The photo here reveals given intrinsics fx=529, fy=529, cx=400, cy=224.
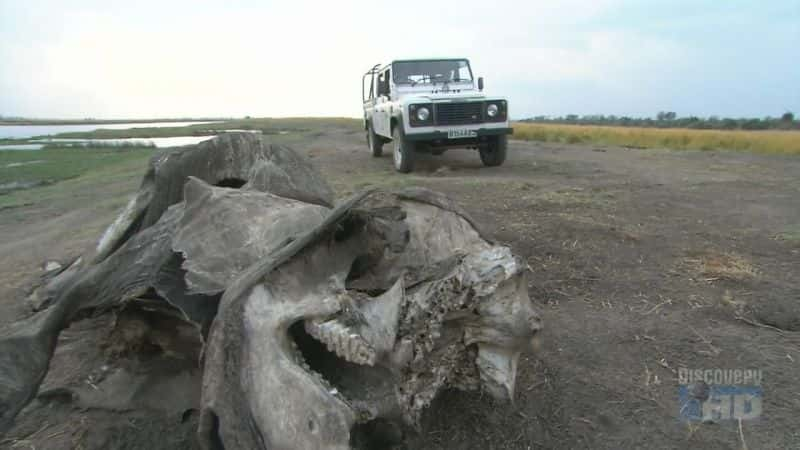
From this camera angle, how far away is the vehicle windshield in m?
11.9

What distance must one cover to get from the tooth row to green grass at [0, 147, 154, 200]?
12.3 metres

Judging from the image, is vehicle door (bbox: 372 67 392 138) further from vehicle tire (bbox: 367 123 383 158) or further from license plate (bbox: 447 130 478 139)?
license plate (bbox: 447 130 478 139)

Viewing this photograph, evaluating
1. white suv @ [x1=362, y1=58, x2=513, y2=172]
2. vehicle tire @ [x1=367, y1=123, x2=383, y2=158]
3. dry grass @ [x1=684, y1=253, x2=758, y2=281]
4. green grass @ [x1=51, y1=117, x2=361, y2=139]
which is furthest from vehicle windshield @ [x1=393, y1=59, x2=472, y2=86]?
green grass @ [x1=51, y1=117, x2=361, y2=139]

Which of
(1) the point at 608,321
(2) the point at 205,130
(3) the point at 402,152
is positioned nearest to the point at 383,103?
(3) the point at 402,152

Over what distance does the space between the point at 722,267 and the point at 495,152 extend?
756 cm

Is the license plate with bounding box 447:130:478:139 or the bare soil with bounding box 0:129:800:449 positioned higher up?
the license plate with bounding box 447:130:478:139

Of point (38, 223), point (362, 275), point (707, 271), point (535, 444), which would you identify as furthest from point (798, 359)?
point (38, 223)

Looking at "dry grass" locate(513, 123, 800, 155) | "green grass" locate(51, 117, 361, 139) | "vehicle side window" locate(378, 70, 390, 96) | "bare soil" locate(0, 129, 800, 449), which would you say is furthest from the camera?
"green grass" locate(51, 117, 361, 139)

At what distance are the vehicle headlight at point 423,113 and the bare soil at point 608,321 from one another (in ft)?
7.75

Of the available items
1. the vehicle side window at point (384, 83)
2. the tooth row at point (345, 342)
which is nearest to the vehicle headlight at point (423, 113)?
the vehicle side window at point (384, 83)

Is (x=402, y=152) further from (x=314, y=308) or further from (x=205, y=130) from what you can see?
(x=205, y=130)

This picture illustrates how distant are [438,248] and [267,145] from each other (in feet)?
6.60

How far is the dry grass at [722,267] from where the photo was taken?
4.24 metres

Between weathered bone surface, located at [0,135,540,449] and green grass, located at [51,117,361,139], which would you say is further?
green grass, located at [51,117,361,139]
